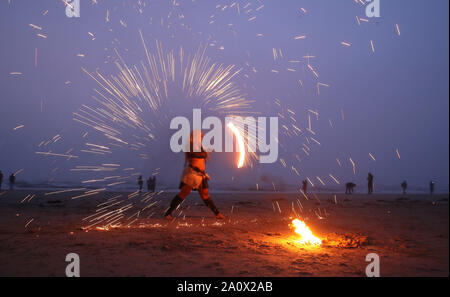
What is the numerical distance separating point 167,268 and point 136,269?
320 mm

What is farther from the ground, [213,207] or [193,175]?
[193,175]

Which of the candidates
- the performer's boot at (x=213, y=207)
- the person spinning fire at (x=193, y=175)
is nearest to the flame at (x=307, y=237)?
the performer's boot at (x=213, y=207)

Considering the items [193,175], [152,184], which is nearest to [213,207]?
[193,175]

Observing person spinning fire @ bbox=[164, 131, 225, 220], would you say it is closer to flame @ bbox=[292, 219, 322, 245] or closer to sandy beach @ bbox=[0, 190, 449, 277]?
sandy beach @ bbox=[0, 190, 449, 277]

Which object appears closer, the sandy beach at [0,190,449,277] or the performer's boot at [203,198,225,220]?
the sandy beach at [0,190,449,277]

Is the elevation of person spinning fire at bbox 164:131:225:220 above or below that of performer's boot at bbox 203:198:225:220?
above

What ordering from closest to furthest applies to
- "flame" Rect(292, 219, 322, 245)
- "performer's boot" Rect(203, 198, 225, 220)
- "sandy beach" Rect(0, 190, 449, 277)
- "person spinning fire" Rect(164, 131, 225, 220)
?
"sandy beach" Rect(0, 190, 449, 277), "flame" Rect(292, 219, 322, 245), "person spinning fire" Rect(164, 131, 225, 220), "performer's boot" Rect(203, 198, 225, 220)

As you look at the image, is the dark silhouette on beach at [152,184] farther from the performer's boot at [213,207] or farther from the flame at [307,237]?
the flame at [307,237]

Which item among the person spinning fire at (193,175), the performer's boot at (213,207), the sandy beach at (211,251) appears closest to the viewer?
the sandy beach at (211,251)

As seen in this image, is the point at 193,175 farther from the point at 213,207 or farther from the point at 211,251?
the point at 211,251

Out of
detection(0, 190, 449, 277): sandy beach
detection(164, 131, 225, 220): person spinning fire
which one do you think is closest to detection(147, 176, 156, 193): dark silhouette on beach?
detection(164, 131, 225, 220): person spinning fire
